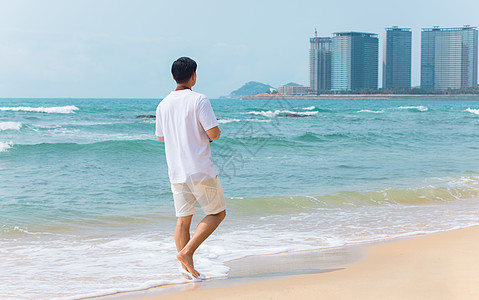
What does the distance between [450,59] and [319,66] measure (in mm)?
43556

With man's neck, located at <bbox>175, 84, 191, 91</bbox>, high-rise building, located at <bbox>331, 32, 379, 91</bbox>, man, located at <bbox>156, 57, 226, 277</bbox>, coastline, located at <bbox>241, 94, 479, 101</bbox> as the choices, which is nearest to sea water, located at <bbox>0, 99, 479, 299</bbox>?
man, located at <bbox>156, 57, 226, 277</bbox>

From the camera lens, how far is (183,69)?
11.3 ft

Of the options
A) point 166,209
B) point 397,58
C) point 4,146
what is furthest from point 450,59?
point 166,209

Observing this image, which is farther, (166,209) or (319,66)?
(319,66)

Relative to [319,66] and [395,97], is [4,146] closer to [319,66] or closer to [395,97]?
[395,97]

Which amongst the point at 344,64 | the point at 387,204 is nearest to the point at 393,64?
the point at 344,64

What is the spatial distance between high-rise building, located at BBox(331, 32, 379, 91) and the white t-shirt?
138245 millimetres

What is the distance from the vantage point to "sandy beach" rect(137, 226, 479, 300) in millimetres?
3174

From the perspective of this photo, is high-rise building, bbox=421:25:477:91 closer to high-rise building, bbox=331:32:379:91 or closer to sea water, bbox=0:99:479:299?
high-rise building, bbox=331:32:379:91

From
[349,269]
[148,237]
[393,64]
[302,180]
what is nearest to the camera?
[349,269]

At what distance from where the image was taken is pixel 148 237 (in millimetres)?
5375

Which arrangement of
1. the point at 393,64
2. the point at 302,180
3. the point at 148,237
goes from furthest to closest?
the point at 393,64 < the point at 302,180 < the point at 148,237

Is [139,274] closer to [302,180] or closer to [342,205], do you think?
[342,205]

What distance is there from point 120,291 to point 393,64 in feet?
543
